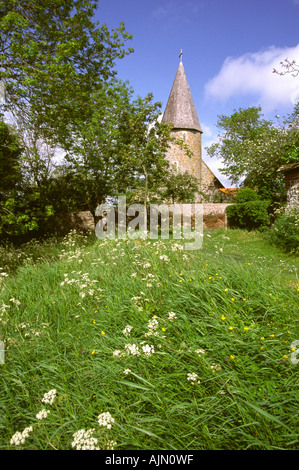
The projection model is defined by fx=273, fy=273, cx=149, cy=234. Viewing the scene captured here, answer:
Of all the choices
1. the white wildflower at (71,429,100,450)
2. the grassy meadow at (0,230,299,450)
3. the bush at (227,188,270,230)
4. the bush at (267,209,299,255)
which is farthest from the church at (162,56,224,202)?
the white wildflower at (71,429,100,450)

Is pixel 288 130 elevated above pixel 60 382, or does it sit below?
above

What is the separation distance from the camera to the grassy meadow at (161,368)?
73.2 inches

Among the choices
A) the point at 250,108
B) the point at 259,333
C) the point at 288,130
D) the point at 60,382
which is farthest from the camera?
the point at 250,108

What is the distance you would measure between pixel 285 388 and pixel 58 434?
66.8 inches

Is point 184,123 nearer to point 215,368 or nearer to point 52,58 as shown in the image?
point 52,58

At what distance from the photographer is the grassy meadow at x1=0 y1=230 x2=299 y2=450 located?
1.86 metres

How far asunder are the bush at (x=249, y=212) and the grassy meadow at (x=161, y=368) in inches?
459

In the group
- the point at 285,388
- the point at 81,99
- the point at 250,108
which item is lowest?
the point at 285,388

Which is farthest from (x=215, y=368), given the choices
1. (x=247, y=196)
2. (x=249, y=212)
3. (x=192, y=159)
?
(x=192, y=159)

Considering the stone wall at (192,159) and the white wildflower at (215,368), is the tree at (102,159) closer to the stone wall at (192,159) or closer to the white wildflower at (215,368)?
the stone wall at (192,159)

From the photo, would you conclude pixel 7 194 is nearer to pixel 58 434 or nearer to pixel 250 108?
pixel 58 434

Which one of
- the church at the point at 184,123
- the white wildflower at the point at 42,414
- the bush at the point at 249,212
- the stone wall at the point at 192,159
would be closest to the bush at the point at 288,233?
the bush at the point at 249,212
